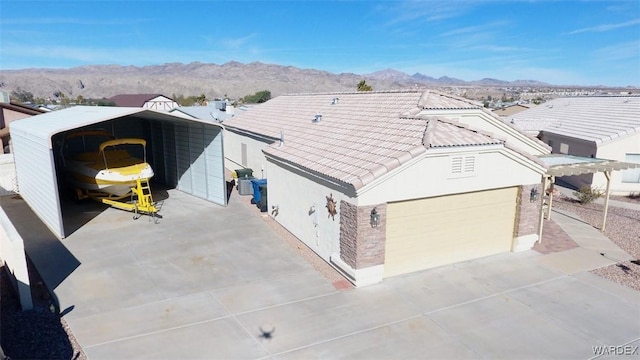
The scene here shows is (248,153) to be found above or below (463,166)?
below

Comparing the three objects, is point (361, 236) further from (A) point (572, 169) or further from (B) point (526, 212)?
(A) point (572, 169)

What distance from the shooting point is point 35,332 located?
8.35 metres

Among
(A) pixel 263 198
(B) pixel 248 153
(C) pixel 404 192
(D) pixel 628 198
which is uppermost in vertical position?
(C) pixel 404 192

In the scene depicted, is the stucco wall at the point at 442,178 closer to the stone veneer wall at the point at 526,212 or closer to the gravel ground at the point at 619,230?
the stone veneer wall at the point at 526,212

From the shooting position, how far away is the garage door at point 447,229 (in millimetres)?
11344

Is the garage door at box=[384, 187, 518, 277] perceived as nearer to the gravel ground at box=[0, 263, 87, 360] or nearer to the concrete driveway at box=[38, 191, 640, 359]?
the concrete driveway at box=[38, 191, 640, 359]

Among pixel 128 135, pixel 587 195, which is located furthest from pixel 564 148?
pixel 128 135

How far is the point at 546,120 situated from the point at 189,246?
25848mm

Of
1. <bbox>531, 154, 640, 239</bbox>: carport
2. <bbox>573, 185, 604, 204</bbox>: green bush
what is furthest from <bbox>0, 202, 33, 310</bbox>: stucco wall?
<bbox>573, 185, 604, 204</bbox>: green bush

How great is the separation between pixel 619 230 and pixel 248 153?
17.5 m

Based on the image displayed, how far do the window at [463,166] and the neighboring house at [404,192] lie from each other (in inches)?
1.1

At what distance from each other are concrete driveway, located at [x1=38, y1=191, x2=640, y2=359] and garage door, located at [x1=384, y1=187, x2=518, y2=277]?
413 millimetres

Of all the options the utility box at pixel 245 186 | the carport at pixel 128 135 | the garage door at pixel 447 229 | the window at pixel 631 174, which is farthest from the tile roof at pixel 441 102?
the window at pixel 631 174

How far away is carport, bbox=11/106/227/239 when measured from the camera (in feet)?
46.4
